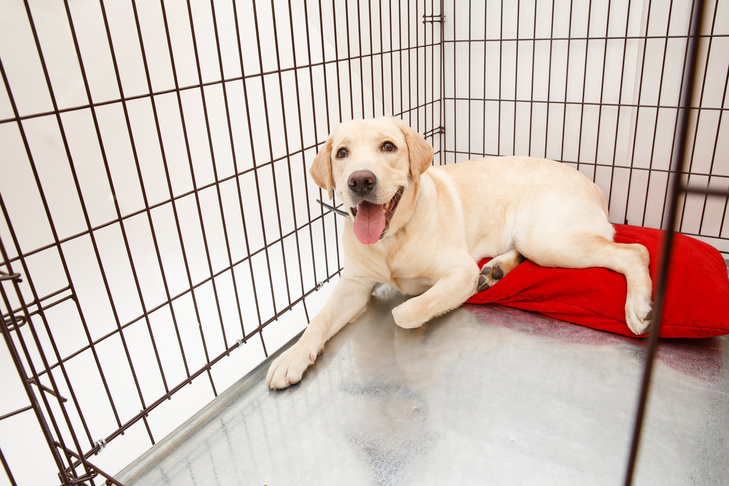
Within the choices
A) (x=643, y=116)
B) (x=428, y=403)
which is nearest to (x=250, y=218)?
(x=428, y=403)

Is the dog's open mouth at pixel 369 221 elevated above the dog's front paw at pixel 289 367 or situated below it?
above

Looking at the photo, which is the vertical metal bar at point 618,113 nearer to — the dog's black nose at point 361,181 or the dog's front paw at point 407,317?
the dog's front paw at point 407,317

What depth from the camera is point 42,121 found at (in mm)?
2828

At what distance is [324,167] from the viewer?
7.31ft

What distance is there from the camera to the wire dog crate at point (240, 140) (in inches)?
99.9

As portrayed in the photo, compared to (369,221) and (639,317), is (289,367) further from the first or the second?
(639,317)

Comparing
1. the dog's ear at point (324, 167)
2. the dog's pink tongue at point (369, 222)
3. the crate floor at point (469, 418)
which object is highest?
the dog's ear at point (324, 167)

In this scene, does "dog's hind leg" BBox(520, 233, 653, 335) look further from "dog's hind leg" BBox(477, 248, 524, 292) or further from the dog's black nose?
the dog's black nose

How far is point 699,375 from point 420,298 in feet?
3.67

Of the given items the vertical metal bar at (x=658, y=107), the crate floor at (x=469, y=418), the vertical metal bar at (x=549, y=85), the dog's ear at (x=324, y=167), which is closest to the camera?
the crate floor at (x=469, y=418)

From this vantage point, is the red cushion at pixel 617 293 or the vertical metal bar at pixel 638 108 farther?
the vertical metal bar at pixel 638 108

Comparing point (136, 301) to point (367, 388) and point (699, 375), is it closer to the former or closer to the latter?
point (367, 388)

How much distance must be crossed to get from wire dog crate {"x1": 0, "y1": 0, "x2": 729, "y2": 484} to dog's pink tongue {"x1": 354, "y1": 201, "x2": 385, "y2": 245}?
1.33 ft

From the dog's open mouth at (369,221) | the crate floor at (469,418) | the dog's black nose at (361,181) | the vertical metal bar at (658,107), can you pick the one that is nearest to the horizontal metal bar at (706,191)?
the crate floor at (469,418)
